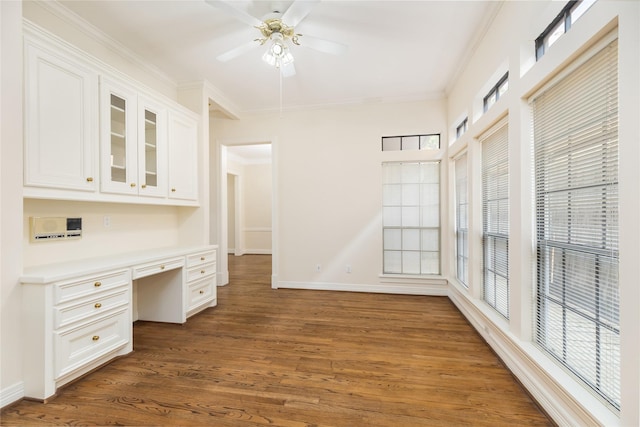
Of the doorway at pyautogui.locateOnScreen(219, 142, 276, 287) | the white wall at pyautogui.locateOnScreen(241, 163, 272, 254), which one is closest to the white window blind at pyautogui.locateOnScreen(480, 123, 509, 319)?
the doorway at pyautogui.locateOnScreen(219, 142, 276, 287)

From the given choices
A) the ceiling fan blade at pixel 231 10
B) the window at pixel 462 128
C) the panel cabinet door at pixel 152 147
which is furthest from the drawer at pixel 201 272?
the window at pixel 462 128

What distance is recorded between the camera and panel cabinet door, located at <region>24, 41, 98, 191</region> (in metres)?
1.88

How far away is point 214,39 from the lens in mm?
2818

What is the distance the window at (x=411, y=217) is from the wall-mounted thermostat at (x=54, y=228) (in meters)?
3.68

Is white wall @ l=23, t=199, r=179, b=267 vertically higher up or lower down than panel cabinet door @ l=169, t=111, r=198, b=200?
lower down

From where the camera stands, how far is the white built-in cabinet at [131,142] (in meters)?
2.40

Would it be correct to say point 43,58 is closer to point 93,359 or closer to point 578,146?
point 93,359

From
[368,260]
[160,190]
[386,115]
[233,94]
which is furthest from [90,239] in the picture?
[386,115]

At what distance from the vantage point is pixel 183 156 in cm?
342

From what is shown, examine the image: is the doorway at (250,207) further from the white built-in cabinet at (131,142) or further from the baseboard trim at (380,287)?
the white built-in cabinet at (131,142)

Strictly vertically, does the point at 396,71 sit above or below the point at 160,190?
above

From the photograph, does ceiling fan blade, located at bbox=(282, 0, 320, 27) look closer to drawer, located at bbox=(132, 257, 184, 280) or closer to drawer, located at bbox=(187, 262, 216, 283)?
drawer, located at bbox=(132, 257, 184, 280)

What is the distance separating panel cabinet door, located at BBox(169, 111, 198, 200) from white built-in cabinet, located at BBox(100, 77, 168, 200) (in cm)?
12

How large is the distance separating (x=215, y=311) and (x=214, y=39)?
10.1 ft
